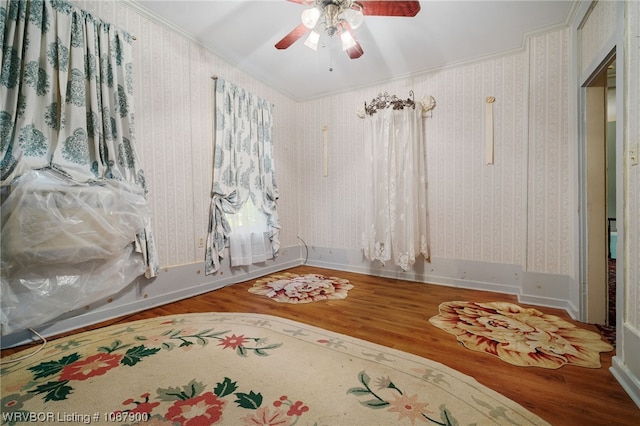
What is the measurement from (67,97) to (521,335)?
3.63 meters

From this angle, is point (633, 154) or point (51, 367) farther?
point (51, 367)

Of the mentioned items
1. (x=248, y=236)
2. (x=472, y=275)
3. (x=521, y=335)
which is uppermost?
(x=248, y=236)

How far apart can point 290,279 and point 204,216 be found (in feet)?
4.16

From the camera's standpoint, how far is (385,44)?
9.18 feet

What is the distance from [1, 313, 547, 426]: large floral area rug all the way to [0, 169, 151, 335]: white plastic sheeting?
0.30 metres

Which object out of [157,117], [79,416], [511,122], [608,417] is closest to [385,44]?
[511,122]

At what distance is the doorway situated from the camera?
2105mm

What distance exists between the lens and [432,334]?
1896mm

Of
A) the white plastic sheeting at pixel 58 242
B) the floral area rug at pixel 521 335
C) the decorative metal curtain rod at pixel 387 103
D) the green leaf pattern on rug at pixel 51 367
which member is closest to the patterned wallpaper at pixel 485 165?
the decorative metal curtain rod at pixel 387 103

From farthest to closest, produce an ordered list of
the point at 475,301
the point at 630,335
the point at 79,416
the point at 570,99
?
1. the point at 475,301
2. the point at 570,99
3. the point at 630,335
4. the point at 79,416

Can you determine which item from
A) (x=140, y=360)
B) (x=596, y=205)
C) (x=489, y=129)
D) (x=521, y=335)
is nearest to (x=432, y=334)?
(x=521, y=335)

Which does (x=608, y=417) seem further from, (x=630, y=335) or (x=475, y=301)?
(x=475, y=301)

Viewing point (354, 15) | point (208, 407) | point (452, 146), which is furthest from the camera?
point (452, 146)

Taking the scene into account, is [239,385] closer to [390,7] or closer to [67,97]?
[67,97]
